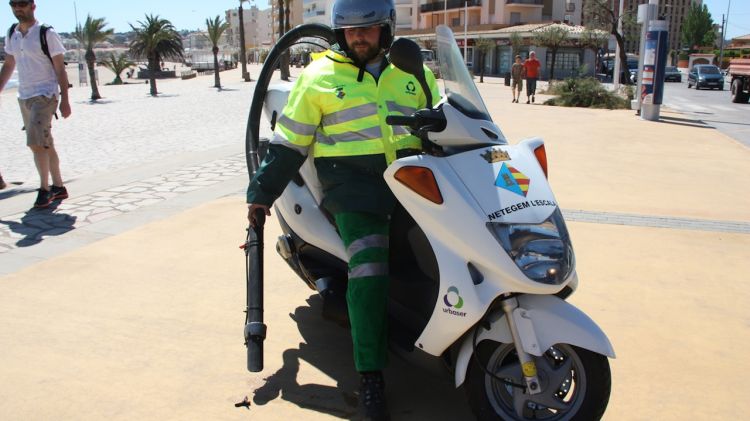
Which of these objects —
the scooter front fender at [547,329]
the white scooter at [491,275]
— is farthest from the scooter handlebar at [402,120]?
the scooter front fender at [547,329]

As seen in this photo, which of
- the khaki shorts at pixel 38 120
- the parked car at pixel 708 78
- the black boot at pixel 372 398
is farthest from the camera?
the parked car at pixel 708 78

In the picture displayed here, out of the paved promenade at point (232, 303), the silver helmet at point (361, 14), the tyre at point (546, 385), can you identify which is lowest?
the paved promenade at point (232, 303)

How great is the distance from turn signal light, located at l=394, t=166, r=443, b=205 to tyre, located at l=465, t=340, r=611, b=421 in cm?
59

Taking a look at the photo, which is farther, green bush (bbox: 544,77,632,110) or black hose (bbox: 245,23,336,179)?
green bush (bbox: 544,77,632,110)

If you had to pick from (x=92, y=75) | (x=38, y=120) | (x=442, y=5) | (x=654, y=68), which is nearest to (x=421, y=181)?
(x=38, y=120)

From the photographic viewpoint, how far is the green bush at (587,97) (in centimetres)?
1914

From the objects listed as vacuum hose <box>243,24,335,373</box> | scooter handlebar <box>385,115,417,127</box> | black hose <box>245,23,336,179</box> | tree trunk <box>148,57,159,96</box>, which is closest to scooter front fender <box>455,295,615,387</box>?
scooter handlebar <box>385,115,417,127</box>

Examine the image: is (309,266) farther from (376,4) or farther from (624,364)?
(624,364)

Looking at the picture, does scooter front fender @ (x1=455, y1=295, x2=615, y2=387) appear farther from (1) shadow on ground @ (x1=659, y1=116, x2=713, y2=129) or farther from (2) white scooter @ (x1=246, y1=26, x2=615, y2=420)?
(1) shadow on ground @ (x1=659, y1=116, x2=713, y2=129)

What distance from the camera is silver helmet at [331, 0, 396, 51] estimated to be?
9.28ft

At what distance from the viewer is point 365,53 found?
2.91m

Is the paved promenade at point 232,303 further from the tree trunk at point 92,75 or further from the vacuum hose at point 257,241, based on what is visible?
the tree trunk at point 92,75

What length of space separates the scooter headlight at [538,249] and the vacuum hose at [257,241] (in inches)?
47.5

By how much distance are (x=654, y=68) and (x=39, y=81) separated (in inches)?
520
